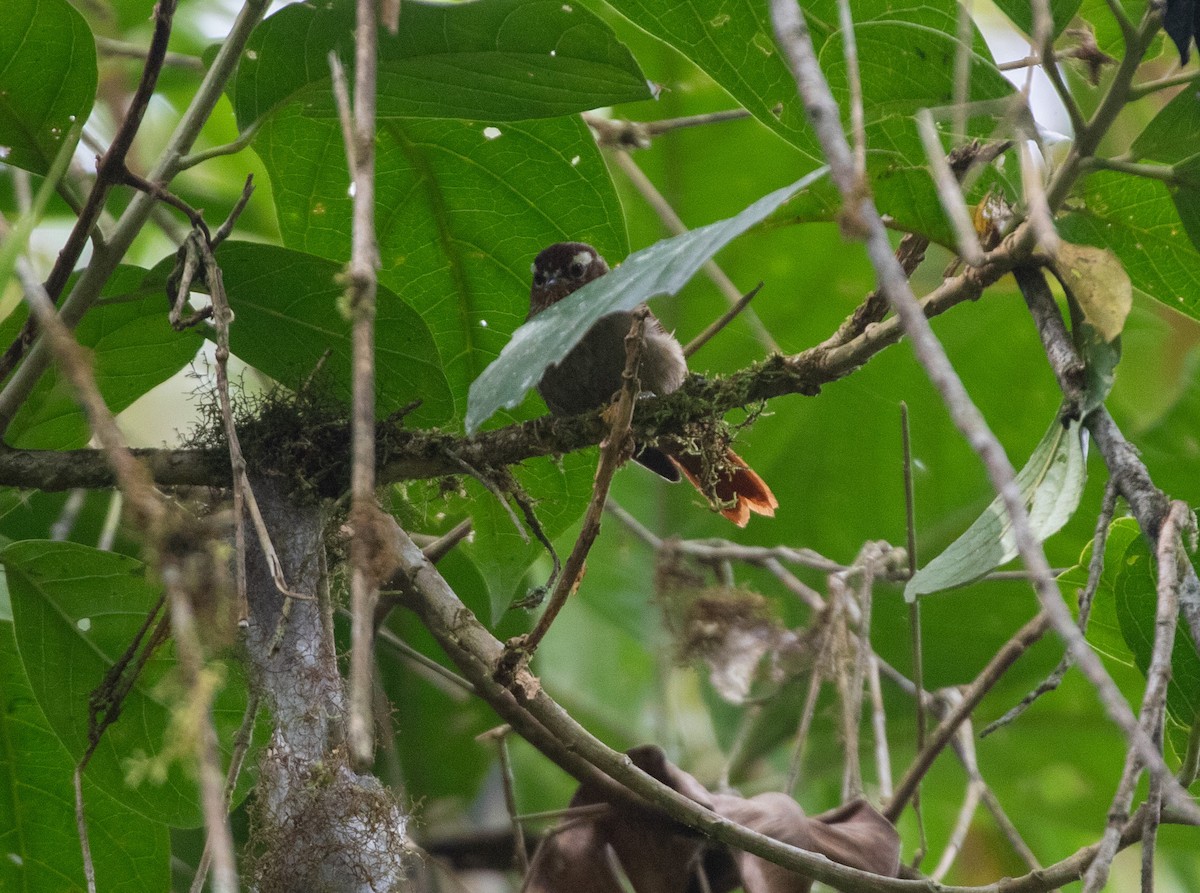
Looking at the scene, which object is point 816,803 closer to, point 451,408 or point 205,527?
point 451,408

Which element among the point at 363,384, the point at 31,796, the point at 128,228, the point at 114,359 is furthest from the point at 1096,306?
the point at 31,796

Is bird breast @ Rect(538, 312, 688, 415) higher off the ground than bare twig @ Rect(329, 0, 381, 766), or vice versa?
bird breast @ Rect(538, 312, 688, 415)

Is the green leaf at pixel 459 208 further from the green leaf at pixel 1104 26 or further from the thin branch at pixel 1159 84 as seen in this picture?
the thin branch at pixel 1159 84

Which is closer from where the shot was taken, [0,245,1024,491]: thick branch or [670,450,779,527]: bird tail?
[0,245,1024,491]: thick branch

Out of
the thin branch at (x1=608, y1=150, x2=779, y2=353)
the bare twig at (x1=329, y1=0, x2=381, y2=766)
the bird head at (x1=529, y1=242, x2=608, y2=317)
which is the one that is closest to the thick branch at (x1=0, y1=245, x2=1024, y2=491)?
the bird head at (x1=529, y1=242, x2=608, y2=317)

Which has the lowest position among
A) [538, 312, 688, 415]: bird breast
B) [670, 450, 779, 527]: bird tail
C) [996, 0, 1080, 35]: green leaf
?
[670, 450, 779, 527]: bird tail

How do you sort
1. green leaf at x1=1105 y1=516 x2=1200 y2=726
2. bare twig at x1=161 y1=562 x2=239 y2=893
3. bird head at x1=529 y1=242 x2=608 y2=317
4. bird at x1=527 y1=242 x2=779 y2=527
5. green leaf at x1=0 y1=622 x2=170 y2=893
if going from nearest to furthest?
bare twig at x1=161 y1=562 x2=239 y2=893 → green leaf at x1=1105 y1=516 x2=1200 y2=726 → green leaf at x1=0 y1=622 x2=170 y2=893 → bird head at x1=529 y1=242 x2=608 y2=317 → bird at x1=527 y1=242 x2=779 y2=527

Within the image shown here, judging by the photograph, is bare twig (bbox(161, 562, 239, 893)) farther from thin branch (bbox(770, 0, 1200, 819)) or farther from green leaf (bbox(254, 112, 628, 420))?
green leaf (bbox(254, 112, 628, 420))

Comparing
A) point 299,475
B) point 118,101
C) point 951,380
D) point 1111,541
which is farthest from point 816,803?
point 951,380

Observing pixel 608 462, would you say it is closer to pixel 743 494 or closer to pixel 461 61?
pixel 461 61
